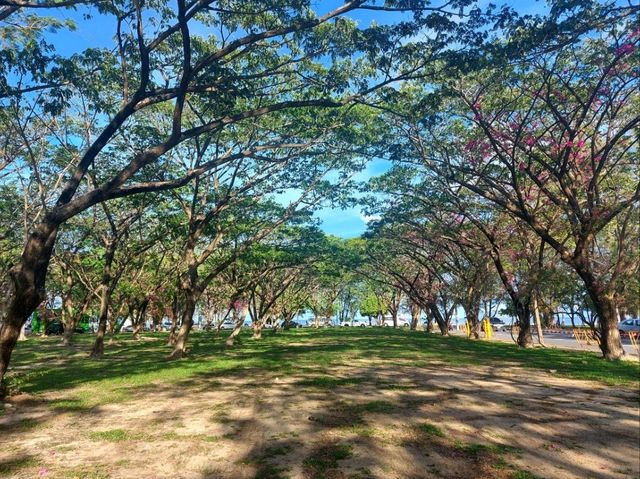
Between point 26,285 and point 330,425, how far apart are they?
6.09 metres

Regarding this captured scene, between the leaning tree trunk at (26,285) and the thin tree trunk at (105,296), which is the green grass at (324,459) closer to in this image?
the leaning tree trunk at (26,285)

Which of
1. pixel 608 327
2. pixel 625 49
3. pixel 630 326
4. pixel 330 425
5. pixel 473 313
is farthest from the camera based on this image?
pixel 630 326

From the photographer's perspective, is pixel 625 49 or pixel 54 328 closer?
pixel 625 49

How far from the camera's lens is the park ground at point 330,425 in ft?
16.7

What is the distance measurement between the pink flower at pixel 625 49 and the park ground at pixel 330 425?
819 centimetres

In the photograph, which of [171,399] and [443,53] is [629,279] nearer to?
[443,53]

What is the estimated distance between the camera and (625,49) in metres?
11.4

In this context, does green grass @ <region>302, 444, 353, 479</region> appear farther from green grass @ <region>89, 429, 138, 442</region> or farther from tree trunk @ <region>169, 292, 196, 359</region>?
tree trunk @ <region>169, 292, 196, 359</region>

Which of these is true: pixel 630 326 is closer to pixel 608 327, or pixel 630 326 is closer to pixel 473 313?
pixel 473 313

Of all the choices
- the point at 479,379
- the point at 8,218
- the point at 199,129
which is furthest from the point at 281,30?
the point at 8,218

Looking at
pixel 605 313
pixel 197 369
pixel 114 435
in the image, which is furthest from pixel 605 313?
pixel 114 435

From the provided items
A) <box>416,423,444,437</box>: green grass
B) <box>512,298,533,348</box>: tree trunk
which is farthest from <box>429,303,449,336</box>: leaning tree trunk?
<box>416,423,444,437</box>: green grass

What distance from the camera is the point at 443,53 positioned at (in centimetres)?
991

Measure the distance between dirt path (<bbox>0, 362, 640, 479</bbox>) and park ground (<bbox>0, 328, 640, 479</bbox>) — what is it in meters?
0.02
